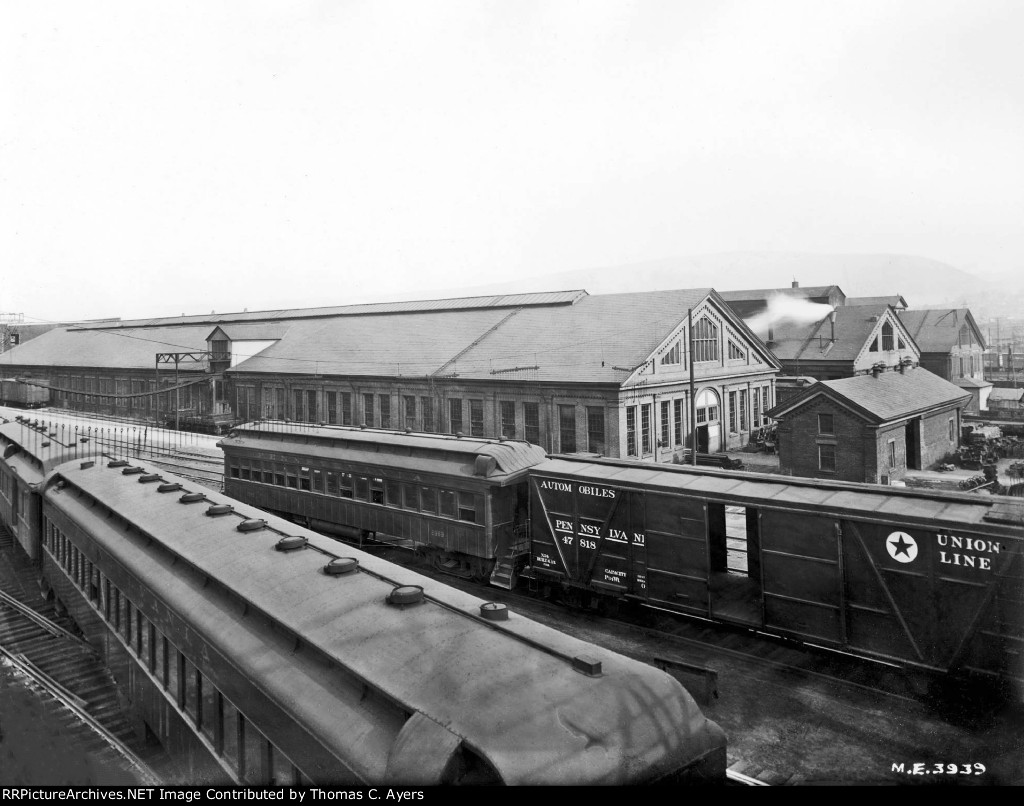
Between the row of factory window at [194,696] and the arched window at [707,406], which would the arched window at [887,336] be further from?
the row of factory window at [194,696]

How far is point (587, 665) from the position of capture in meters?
5.61

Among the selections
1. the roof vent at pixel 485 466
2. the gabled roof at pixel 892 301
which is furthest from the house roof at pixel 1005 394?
the roof vent at pixel 485 466

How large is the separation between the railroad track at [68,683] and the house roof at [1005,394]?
187 feet

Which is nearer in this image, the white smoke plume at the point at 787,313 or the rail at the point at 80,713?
the rail at the point at 80,713

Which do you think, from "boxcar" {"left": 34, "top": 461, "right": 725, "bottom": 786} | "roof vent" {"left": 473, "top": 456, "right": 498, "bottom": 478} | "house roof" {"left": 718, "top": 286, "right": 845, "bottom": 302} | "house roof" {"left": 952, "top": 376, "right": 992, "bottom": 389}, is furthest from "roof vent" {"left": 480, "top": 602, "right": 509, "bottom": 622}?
"house roof" {"left": 718, "top": 286, "right": 845, "bottom": 302}

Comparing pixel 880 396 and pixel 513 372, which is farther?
pixel 513 372

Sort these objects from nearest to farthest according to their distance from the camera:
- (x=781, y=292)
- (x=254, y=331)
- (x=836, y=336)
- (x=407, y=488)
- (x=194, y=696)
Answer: (x=194, y=696)
(x=407, y=488)
(x=836, y=336)
(x=254, y=331)
(x=781, y=292)

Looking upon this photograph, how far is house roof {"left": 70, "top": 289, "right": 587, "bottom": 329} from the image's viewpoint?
43.1 m

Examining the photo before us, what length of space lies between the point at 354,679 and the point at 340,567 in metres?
2.43

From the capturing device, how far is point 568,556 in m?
16.2

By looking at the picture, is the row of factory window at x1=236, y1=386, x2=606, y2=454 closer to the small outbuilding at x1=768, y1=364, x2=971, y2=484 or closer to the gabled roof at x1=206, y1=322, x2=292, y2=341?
the gabled roof at x1=206, y1=322, x2=292, y2=341

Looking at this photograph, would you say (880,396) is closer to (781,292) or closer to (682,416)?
(682,416)

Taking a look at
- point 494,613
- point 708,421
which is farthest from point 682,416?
point 494,613

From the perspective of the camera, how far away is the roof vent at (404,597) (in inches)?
285
